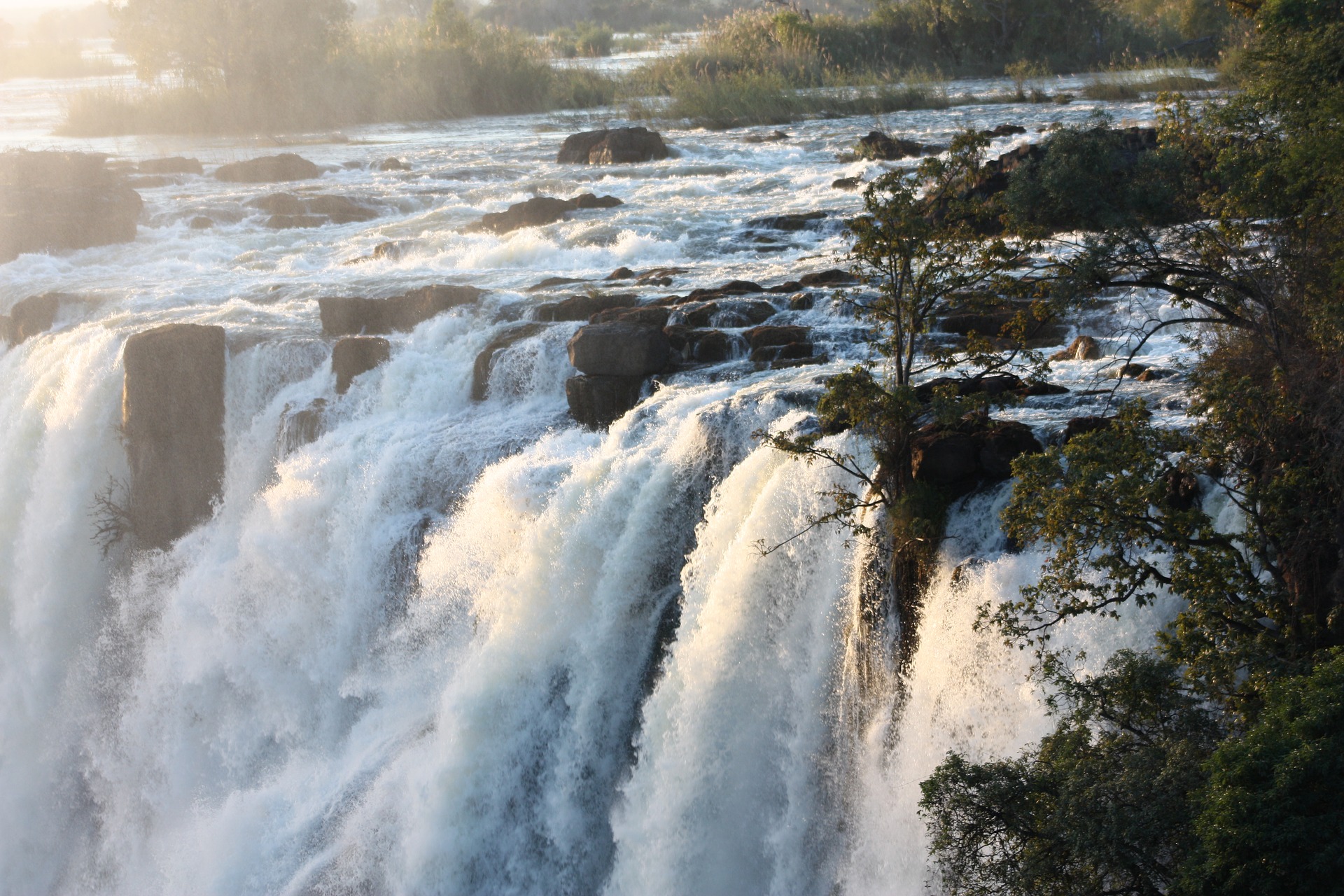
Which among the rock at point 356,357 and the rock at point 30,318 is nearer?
the rock at point 356,357

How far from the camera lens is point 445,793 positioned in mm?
10594

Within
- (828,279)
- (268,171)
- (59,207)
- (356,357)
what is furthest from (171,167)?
(828,279)

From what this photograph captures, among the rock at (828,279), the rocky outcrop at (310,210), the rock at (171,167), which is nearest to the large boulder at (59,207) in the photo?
the rocky outcrop at (310,210)

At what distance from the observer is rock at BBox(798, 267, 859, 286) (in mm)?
15039

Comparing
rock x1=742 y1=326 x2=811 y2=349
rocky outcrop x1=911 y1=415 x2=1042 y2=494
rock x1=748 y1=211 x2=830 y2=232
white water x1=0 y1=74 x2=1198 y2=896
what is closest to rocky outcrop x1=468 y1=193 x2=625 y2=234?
white water x1=0 y1=74 x2=1198 y2=896

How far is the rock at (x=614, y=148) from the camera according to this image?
28.1 m

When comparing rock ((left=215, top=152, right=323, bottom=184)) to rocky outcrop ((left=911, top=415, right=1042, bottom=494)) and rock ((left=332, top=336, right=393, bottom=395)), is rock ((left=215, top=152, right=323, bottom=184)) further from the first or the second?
rocky outcrop ((left=911, top=415, right=1042, bottom=494))

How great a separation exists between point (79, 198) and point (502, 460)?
16255 millimetres

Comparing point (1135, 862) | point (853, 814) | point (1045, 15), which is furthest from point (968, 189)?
point (1045, 15)

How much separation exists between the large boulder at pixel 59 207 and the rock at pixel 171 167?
Answer: 16.6 ft

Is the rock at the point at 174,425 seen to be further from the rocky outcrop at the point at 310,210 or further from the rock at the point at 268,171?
the rock at the point at 268,171

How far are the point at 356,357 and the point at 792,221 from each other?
8.02 metres

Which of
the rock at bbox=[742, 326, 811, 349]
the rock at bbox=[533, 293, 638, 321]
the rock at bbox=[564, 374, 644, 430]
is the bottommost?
the rock at bbox=[564, 374, 644, 430]

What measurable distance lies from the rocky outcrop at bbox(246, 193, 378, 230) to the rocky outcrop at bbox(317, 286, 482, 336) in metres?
9.11
